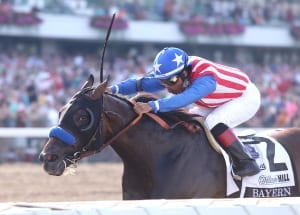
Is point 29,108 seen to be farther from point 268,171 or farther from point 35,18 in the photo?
point 268,171

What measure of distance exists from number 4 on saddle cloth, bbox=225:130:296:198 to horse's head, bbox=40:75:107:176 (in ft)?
3.66

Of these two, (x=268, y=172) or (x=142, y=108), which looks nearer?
(x=142, y=108)

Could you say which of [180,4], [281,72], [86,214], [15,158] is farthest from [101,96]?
[180,4]

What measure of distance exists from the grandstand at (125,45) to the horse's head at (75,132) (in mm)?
8203

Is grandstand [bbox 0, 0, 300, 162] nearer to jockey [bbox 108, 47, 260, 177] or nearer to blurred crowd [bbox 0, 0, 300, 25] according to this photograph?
blurred crowd [bbox 0, 0, 300, 25]

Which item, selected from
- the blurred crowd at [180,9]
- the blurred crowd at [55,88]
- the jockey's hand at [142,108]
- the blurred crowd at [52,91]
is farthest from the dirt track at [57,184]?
the blurred crowd at [180,9]

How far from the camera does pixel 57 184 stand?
37.6 ft

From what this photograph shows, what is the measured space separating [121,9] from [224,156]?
18862mm

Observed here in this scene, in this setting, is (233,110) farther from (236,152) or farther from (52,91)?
(52,91)

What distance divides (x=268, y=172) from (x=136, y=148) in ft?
3.43

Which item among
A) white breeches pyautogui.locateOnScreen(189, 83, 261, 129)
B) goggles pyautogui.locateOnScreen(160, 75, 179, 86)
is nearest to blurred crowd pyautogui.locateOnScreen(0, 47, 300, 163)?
white breeches pyautogui.locateOnScreen(189, 83, 261, 129)

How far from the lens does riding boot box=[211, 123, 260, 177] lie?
583 centimetres

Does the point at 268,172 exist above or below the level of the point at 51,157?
below

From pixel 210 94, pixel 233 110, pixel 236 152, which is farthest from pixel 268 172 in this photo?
pixel 210 94
